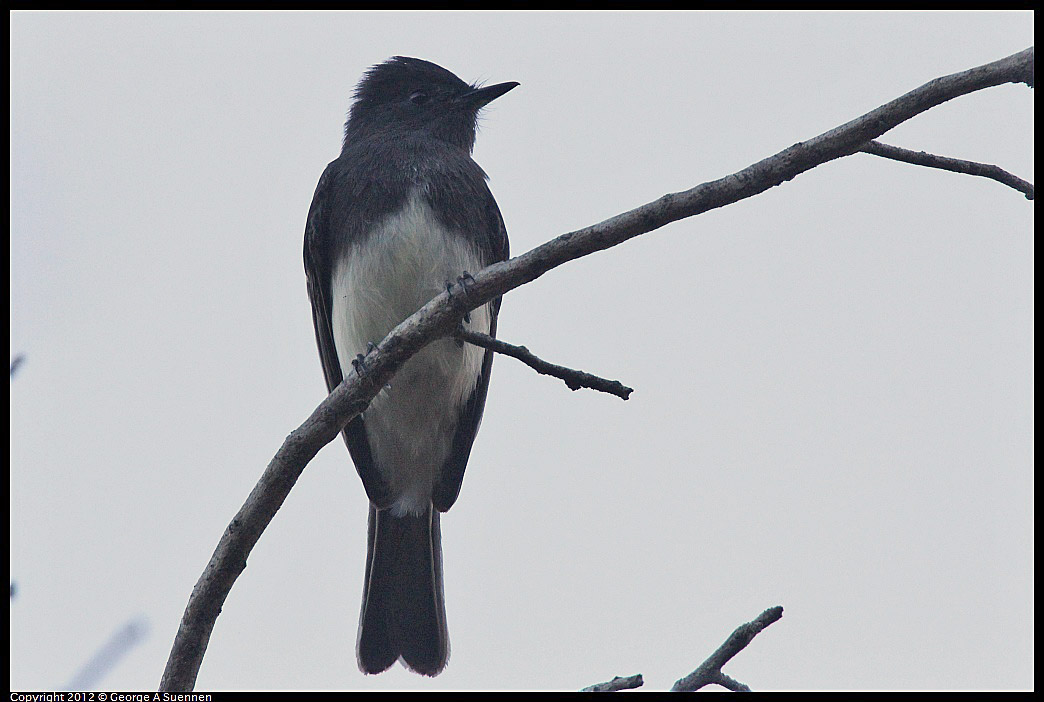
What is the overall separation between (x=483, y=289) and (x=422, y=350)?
57.1 inches

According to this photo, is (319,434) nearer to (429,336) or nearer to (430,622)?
(429,336)

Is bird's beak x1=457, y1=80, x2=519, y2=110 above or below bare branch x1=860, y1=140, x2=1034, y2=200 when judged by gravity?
above

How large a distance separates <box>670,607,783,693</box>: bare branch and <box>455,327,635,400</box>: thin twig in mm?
813

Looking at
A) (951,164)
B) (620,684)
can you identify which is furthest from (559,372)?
(951,164)

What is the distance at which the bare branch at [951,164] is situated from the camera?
11.0ft

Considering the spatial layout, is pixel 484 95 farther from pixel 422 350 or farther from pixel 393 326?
pixel 422 350

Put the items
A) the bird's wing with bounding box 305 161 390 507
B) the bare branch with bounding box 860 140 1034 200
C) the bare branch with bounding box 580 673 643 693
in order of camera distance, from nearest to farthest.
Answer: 1. the bare branch with bounding box 580 673 643 693
2. the bare branch with bounding box 860 140 1034 200
3. the bird's wing with bounding box 305 161 390 507

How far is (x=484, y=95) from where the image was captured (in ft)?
20.4

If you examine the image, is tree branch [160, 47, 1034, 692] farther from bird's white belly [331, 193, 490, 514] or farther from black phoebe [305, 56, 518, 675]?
black phoebe [305, 56, 518, 675]

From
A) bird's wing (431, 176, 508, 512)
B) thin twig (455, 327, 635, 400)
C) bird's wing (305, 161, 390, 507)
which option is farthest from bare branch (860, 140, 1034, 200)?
bird's wing (305, 161, 390, 507)

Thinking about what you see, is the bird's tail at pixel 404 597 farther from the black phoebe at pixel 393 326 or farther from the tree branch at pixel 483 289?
the tree branch at pixel 483 289

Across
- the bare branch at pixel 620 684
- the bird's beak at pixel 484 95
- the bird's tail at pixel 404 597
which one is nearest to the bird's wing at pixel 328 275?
the bird's tail at pixel 404 597

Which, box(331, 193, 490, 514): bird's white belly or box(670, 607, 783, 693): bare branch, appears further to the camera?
box(331, 193, 490, 514): bird's white belly

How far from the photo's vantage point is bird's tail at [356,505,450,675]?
5180 mm
